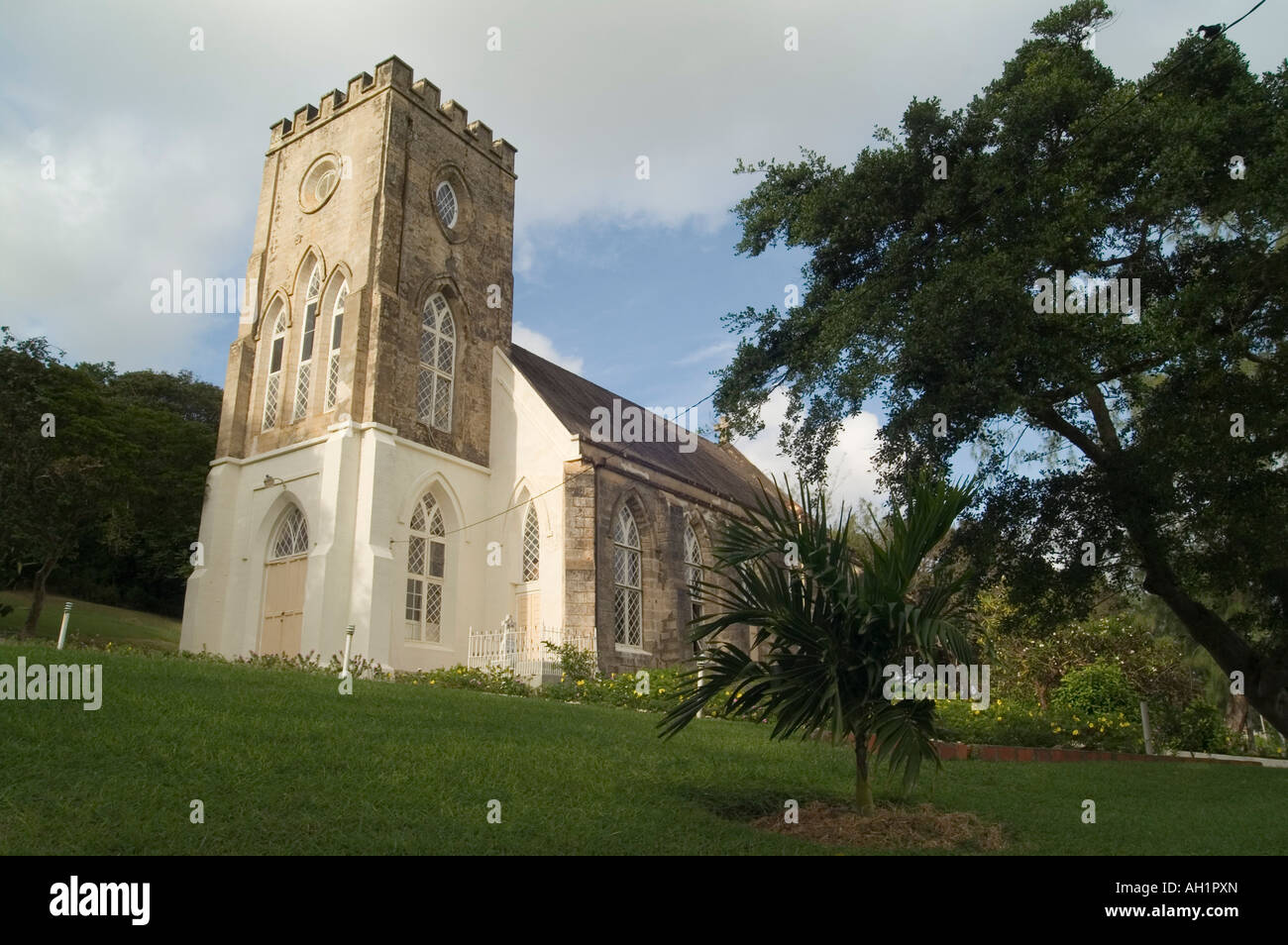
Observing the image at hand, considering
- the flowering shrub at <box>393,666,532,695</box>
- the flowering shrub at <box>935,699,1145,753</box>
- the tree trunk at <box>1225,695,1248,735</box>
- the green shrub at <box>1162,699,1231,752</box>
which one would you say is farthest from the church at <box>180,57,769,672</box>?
the tree trunk at <box>1225,695,1248,735</box>

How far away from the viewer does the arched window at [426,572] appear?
73.2ft

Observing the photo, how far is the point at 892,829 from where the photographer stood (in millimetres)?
7984

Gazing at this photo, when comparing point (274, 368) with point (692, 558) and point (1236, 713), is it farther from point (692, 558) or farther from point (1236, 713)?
point (1236, 713)

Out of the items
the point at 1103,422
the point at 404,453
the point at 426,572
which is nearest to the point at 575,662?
the point at 426,572

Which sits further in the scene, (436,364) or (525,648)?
(436,364)

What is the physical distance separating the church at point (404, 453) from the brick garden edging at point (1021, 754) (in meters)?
8.21

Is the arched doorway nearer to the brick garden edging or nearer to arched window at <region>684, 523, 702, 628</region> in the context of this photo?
arched window at <region>684, 523, 702, 628</region>

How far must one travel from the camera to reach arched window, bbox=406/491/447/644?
73.2 feet

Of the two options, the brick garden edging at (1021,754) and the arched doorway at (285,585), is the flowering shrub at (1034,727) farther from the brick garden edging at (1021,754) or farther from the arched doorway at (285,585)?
the arched doorway at (285,585)

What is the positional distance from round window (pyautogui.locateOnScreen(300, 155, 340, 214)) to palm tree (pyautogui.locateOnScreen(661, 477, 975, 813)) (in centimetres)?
2012

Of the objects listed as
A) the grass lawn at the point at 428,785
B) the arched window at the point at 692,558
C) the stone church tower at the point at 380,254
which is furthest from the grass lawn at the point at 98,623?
the grass lawn at the point at 428,785

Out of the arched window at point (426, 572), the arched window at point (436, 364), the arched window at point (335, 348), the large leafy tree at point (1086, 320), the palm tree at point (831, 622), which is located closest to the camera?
the palm tree at point (831, 622)

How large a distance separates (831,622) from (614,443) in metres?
17.7
